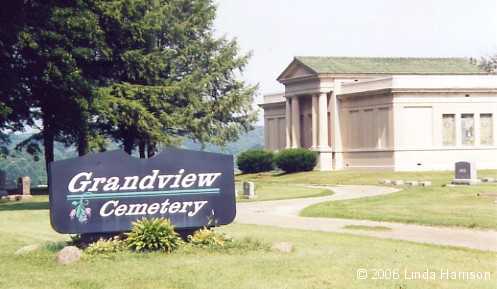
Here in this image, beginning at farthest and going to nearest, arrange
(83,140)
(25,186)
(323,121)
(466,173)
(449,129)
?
(323,121), (449,129), (25,186), (466,173), (83,140)

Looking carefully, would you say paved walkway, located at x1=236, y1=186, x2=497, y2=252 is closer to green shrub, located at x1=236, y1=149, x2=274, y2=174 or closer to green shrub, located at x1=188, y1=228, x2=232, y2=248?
green shrub, located at x1=188, y1=228, x2=232, y2=248

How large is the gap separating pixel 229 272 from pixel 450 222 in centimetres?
1163

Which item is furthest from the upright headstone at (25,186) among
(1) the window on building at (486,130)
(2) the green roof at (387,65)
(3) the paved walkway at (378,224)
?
(1) the window on building at (486,130)

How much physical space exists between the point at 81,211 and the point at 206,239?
2.59m

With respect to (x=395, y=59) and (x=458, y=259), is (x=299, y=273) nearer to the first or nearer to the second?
(x=458, y=259)

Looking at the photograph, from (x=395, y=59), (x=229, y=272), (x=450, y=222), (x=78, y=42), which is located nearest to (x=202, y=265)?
(x=229, y=272)

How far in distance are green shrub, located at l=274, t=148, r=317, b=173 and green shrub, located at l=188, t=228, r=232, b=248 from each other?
54940 mm

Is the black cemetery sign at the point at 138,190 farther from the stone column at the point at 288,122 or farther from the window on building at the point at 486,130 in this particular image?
the stone column at the point at 288,122

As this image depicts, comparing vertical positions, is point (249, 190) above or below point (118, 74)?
below

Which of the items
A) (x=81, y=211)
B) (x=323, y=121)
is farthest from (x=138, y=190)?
(x=323, y=121)

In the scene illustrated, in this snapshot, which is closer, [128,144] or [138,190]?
[138,190]

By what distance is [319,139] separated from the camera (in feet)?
249

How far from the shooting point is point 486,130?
68562 millimetres

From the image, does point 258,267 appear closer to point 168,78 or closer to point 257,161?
point 168,78
